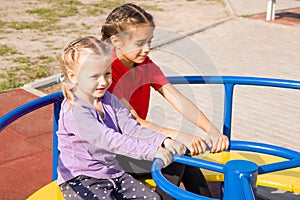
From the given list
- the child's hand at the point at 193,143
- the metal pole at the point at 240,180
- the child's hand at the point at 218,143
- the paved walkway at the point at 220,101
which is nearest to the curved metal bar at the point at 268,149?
the paved walkway at the point at 220,101

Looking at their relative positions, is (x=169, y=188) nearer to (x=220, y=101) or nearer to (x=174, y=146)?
(x=174, y=146)

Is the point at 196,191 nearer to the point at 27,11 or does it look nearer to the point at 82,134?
the point at 82,134

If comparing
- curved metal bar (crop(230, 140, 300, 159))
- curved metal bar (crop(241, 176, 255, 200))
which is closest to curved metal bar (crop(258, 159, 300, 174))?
curved metal bar (crop(241, 176, 255, 200))

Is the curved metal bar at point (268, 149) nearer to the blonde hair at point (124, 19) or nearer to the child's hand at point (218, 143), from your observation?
the child's hand at point (218, 143)

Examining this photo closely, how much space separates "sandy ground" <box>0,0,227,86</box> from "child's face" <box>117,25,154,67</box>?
400 cm

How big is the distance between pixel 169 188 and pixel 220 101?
0.81m

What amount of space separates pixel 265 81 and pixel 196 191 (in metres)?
0.76

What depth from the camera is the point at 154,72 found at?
8.71 ft

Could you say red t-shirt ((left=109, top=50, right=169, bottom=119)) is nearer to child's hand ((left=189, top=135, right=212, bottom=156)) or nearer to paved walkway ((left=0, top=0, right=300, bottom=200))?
paved walkway ((left=0, top=0, right=300, bottom=200))

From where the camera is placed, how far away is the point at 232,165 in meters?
1.75

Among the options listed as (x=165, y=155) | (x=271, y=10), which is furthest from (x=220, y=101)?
(x=271, y=10)

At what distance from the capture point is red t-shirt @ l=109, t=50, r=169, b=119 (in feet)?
7.83

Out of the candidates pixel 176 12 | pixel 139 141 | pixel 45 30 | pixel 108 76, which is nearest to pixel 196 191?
pixel 139 141

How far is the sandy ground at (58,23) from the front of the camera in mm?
7326
